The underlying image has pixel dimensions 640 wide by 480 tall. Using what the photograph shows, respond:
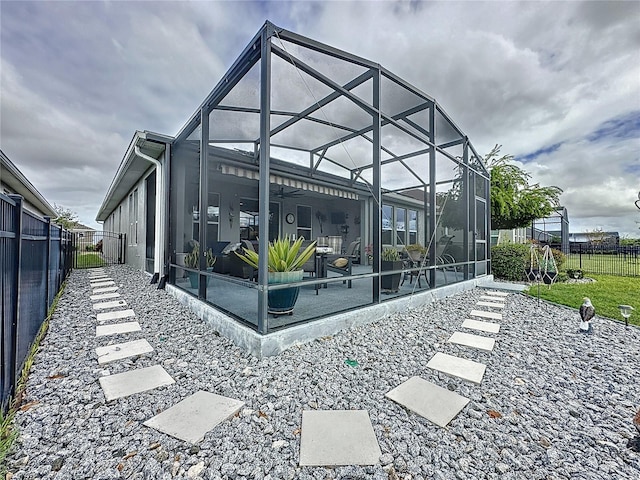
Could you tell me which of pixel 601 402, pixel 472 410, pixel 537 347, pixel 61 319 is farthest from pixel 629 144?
pixel 61 319

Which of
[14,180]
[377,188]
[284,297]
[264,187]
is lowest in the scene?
[284,297]

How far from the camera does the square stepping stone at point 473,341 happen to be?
316cm

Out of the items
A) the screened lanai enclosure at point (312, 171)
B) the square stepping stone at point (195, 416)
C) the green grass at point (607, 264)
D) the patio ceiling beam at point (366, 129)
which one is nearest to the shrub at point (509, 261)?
the screened lanai enclosure at point (312, 171)

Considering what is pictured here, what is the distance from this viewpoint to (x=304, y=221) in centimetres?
1094

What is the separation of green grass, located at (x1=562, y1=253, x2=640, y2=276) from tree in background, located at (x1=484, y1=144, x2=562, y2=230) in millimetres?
2151

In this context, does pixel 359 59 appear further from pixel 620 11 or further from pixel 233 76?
pixel 620 11

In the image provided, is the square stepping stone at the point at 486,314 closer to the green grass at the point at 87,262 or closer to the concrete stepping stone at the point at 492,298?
the concrete stepping stone at the point at 492,298

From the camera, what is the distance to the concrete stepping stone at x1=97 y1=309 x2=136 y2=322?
13.6 feet

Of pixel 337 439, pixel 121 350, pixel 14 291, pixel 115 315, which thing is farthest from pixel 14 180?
pixel 337 439

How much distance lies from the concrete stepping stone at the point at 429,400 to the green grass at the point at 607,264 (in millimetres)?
10757

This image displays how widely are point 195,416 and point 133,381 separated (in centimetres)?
86

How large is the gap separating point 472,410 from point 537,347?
181cm

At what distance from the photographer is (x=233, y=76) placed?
349 cm

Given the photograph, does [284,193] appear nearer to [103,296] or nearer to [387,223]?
[387,223]
